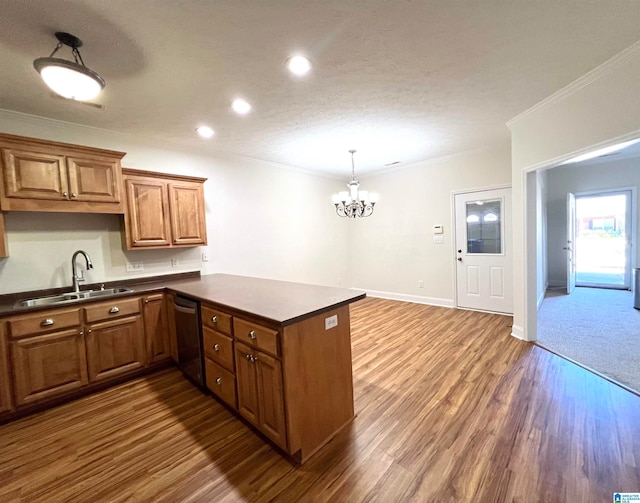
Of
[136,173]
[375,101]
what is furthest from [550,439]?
[136,173]

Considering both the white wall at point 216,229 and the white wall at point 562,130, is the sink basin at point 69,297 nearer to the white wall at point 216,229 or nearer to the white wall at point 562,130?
the white wall at point 216,229

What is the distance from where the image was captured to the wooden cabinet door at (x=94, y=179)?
265 cm

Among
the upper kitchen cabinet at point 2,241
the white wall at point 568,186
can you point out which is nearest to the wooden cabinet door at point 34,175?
the upper kitchen cabinet at point 2,241

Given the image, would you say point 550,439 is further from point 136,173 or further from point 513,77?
point 136,173

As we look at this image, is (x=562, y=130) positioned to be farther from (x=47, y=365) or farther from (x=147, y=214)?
(x=47, y=365)

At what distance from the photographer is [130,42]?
175 cm

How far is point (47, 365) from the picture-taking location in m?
2.37

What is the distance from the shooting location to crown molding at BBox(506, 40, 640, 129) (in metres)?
2.05

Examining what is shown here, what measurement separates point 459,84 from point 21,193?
388 cm

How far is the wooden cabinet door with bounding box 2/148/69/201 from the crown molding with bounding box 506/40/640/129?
4643 mm

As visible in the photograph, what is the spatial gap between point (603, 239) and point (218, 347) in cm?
828

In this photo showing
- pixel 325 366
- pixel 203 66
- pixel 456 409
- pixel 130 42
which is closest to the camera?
pixel 130 42

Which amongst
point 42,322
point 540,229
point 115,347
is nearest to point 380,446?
point 115,347

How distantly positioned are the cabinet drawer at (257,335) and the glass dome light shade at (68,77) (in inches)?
68.5
